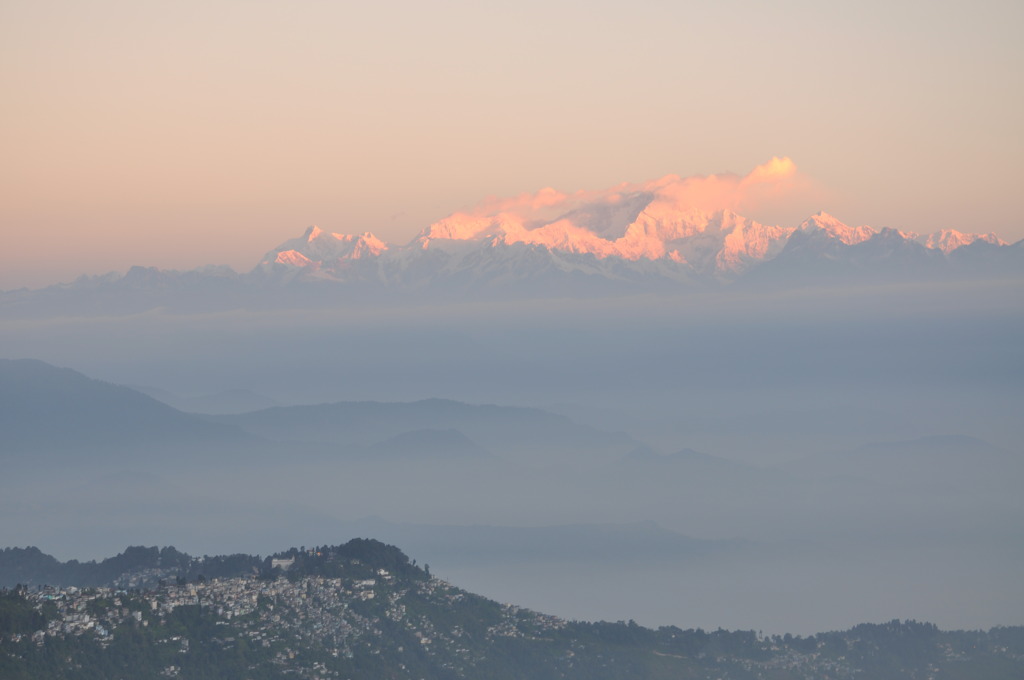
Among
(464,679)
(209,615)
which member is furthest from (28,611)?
(464,679)

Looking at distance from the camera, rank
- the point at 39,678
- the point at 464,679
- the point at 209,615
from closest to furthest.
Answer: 1. the point at 39,678
2. the point at 209,615
3. the point at 464,679

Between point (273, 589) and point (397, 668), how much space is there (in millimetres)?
19275

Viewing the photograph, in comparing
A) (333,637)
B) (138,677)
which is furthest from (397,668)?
(138,677)

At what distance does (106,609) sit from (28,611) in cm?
1084

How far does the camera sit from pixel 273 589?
19938cm

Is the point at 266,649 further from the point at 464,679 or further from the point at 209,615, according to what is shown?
the point at 464,679

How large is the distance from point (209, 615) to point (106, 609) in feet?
42.2

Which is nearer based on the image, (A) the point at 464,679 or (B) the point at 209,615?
(B) the point at 209,615

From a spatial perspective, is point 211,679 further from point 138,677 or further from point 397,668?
point 397,668

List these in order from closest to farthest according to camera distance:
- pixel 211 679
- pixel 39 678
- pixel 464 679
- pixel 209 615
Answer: pixel 39 678 < pixel 211 679 < pixel 209 615 < pixel 464 679

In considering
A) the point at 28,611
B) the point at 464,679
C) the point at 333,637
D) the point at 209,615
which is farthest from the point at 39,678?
the point at 464,679

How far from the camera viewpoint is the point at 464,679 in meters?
199

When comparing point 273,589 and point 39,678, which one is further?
point 273,589

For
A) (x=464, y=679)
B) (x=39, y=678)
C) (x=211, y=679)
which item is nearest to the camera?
(x=39, y=678)
